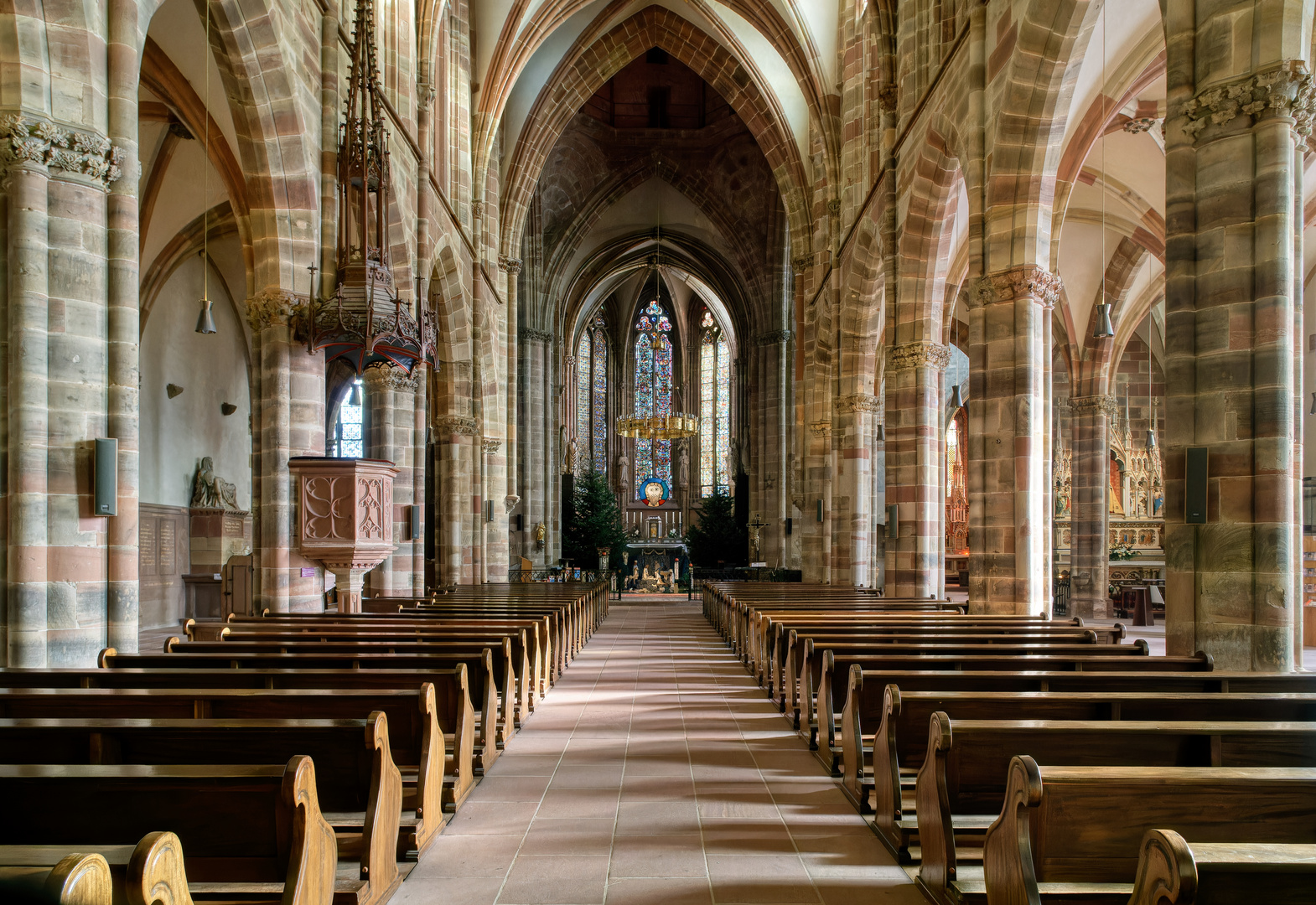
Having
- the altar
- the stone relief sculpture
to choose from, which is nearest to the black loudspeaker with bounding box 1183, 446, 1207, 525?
the stone relief sculpture

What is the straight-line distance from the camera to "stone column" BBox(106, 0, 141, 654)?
686cm

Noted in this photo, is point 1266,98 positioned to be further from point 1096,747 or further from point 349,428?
point 349,428

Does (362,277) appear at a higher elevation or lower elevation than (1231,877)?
higher

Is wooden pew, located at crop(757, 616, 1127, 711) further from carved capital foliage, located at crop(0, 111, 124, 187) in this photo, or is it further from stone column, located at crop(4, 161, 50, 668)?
carved capital foliage, located at crop(0, 111, 124, 187)

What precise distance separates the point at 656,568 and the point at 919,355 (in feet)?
47.3

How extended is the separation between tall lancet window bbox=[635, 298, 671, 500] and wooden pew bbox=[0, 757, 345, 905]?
137 ft

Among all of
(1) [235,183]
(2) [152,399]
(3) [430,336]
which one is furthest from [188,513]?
(3) [430,336]

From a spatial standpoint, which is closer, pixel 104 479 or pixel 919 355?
pixel 104 479

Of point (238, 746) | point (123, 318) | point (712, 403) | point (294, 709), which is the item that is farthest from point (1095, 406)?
point (712, 403)

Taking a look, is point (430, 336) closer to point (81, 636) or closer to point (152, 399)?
point (81, 636)

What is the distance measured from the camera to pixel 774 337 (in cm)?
3219

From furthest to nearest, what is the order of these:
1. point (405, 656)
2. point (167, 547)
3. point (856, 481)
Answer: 1. point (856, 481)
2. point (167, 547)
3. point (405, 656)

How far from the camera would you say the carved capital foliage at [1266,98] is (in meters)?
5.95

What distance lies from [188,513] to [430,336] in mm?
10762
